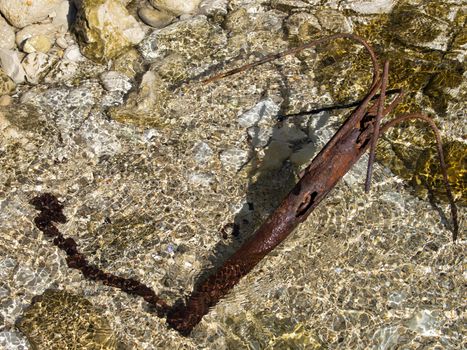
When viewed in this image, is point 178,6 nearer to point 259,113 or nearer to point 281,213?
point 259,113

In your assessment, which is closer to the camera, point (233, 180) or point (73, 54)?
point (233, 180)

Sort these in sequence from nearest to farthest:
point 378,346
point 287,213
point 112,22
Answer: point 287,213 → point 378,346 → point 112,22

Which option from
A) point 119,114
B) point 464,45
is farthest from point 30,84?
point 464,45

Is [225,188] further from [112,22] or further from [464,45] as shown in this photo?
[464,45]

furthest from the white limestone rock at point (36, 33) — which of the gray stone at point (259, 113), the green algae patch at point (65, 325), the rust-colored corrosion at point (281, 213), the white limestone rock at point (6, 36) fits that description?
the green algae patch at point (65, 325)

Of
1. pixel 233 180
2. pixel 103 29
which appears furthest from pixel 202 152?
pixel 103 29

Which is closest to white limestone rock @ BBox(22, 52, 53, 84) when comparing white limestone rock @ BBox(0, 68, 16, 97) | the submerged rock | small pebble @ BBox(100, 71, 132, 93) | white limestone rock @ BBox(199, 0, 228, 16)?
white limestone rock @ BBox(0, 68, 16, 97)
